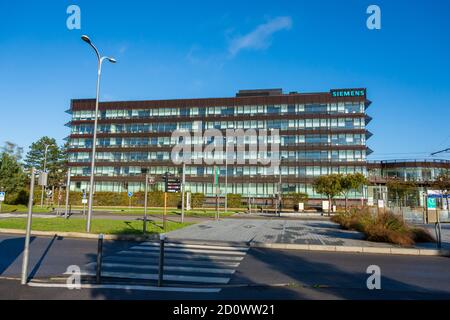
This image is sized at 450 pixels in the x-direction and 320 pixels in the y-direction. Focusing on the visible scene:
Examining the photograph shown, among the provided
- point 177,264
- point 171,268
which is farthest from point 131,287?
point 177,264

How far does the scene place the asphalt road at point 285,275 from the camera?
5867mm

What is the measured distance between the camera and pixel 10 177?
150 ft

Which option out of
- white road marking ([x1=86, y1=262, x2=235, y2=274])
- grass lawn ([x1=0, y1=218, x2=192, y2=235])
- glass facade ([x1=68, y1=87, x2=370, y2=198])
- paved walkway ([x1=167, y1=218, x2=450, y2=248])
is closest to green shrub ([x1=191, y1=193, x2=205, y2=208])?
glass facade ([x1=68, y1=87, x2=370, y2=198])

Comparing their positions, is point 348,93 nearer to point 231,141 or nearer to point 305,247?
point 231,141

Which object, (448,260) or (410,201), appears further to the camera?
(410,201)

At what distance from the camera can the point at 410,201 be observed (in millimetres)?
35719

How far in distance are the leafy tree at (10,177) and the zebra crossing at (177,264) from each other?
42771mm

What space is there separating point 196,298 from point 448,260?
361 inches

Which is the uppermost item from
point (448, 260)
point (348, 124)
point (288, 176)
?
point (348, 124)

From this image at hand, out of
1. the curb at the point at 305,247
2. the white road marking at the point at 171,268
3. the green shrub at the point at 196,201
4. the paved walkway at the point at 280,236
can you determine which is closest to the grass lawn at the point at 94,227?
the curb at the point at 305,247

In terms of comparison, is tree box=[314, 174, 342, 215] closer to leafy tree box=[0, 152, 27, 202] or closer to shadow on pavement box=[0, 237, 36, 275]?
shadow on pavement box=[0, 237, 36, 275]
